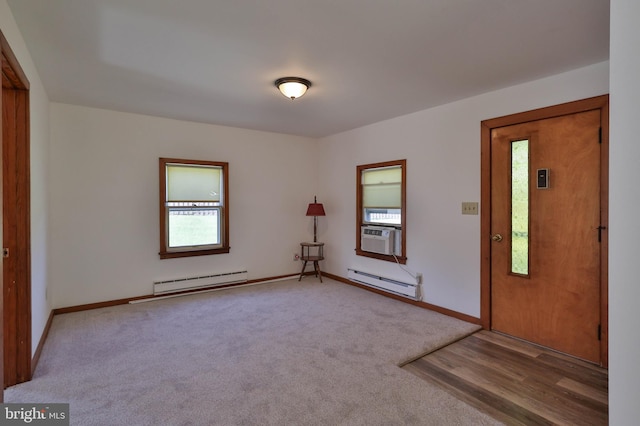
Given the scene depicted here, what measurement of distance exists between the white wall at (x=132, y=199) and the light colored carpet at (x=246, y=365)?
0.50 m

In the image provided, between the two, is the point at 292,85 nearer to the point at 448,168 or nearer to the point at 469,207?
the point at 448,168

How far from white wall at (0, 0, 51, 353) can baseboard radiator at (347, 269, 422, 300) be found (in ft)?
12.5

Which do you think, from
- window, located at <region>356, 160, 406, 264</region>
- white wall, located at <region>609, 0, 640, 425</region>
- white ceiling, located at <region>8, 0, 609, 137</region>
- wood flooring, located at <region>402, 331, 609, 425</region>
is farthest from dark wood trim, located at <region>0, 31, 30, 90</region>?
window, located at <region>356, 160, 406, 264</region>

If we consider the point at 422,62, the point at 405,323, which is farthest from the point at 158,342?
the point at 422,62

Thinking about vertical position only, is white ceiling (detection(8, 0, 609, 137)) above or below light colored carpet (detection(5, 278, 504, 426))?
above

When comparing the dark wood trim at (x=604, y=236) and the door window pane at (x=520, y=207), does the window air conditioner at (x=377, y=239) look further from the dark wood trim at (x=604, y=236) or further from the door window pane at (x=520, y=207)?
the dark wood trim at (x=604, y=236)

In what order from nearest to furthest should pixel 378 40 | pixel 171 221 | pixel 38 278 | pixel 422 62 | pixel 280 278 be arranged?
pixel 378 40, pixel 422 62, pixel 38 278, pixel 171 221, pixel 280 278

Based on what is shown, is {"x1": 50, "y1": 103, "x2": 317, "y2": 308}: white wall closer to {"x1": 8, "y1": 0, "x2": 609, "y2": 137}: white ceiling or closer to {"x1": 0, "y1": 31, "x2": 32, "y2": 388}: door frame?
{"x1": 8, "y1": 0, "x2": 609, "y2": 137}: white ceiling

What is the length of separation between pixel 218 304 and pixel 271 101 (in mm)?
2666

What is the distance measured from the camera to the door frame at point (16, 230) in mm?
2381

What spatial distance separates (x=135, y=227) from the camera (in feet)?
14.6

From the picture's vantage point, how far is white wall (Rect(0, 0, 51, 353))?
2552 millimetres

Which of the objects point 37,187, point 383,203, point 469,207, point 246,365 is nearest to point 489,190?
point 469,207

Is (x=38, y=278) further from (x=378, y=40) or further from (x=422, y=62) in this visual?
(x=422, y=62)
